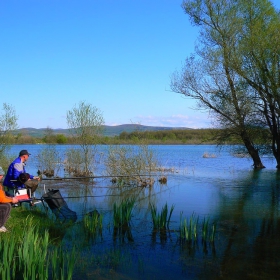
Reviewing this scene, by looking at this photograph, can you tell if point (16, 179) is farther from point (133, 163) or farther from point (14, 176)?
point (133, 163)

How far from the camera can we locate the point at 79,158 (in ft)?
64.1

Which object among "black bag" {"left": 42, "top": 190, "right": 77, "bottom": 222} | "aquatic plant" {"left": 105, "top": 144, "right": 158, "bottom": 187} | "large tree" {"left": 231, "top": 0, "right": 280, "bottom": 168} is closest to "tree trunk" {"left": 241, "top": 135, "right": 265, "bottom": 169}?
"large tree" {"left": 231, "top": 0, "right": 280, "bottom": 168}

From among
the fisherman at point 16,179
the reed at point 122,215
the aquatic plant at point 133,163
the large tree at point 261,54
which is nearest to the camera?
the reed at point 122,215

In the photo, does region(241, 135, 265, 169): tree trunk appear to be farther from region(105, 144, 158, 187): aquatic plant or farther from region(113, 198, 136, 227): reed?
region(113, 198, 136, 227): reed

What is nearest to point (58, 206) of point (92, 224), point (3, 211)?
point (92, 224)

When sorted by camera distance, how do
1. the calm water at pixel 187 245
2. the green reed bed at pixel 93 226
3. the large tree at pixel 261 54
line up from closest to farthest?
the calm water at pixel 187 245
the green reed bed at pixel 93 226
the large tree at pixel 261 54

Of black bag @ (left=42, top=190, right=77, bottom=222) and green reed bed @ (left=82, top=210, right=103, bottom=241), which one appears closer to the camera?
green reed bed @ (left=82, top=210, right=103, bottom=241)

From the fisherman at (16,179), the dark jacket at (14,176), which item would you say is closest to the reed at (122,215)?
the fisherman at (16,179)

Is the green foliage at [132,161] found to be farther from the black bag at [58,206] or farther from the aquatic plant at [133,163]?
the black bag at [58,206]

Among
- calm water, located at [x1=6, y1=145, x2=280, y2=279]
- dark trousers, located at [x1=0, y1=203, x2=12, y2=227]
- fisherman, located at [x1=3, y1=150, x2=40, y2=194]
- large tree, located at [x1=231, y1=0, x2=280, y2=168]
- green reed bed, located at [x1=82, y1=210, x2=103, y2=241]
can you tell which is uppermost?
large tree, located at [x1=231, y1=0, x2=280, y2=168]

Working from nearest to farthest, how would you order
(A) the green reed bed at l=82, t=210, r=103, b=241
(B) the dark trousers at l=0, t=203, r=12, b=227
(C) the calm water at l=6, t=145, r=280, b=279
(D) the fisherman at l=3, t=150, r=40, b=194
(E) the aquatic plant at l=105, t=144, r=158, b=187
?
(C) the calm water at l=6, t=145, r=280, b=279, (B) the dark trousers at l=0, t=203, r=12, b=227, (A) the green reed bed at l=82, t=210, r=103, b=241, (D) the fisherman at l=3, t=150, r=40, b=194, (E) the aquatic plant at l=105, t=144, r=158, b=187

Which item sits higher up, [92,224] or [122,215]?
[122,215]

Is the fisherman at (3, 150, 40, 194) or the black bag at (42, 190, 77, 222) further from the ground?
the fisherman at (3, 150, 40, 194)

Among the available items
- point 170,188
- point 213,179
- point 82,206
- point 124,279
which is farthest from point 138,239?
point 213,179
